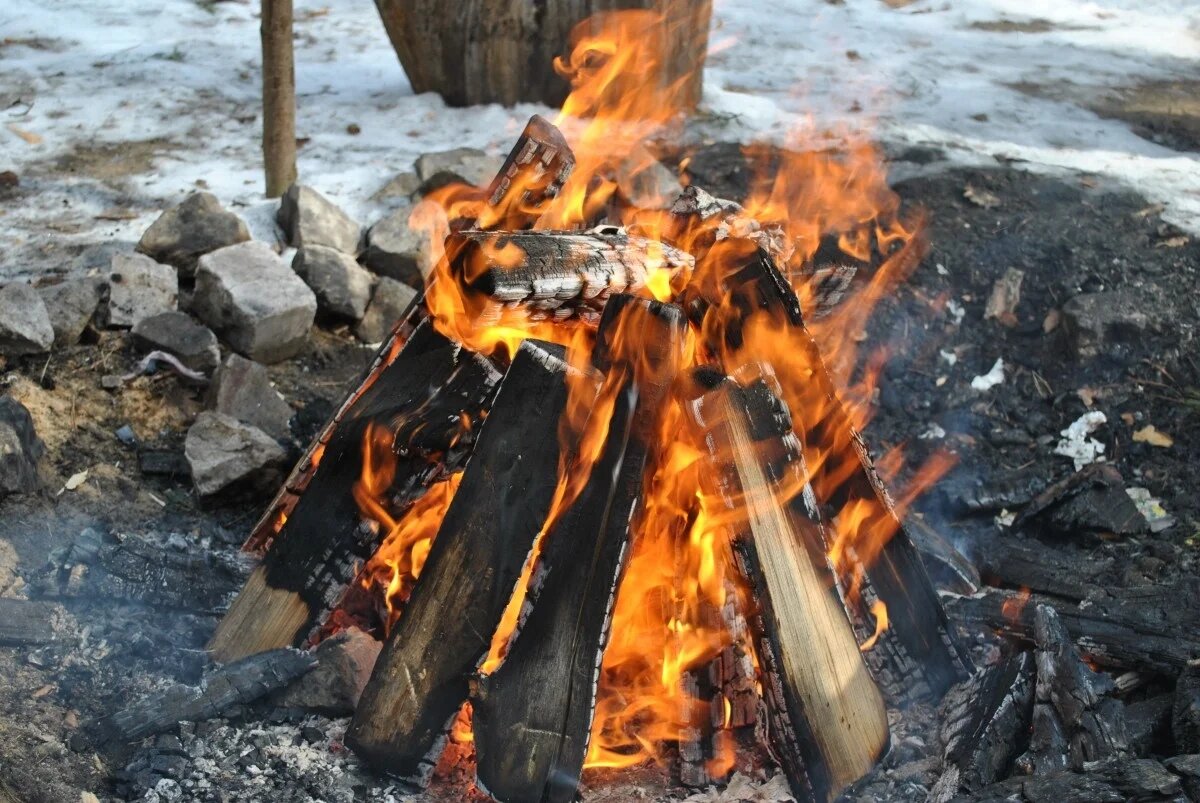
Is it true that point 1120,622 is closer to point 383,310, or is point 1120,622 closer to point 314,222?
point 383,310

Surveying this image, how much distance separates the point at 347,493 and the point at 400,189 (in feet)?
9.58

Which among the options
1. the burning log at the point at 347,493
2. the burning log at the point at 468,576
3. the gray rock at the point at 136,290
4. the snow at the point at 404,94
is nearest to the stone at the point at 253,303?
the gray rock at the point at 136,290

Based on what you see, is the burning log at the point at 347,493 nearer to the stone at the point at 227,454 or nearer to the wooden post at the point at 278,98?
the stone at the point at 227,454

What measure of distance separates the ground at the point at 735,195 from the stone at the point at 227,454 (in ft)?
A: 0.37

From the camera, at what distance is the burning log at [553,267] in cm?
286

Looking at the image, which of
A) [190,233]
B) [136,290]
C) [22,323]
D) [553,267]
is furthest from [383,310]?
[553,267]

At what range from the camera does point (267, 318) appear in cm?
441

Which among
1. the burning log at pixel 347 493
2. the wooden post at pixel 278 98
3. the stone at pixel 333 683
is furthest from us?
the wooden post at pixel 278 98

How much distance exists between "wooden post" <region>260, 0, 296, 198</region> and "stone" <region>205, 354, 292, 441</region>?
63.0 inches

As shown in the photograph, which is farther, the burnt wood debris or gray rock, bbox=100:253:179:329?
gray rock, bbox=100:253:179:329

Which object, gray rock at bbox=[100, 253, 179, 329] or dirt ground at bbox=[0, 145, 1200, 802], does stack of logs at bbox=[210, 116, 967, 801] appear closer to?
dirt ground at bbox=[0, 145, 1200, 802]

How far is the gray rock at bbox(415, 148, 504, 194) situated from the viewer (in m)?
5.59

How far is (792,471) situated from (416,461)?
101 cm

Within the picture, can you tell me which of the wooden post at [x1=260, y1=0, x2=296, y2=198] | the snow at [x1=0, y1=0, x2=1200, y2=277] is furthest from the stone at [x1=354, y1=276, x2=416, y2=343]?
the wooden post at [x1=260, y1=0, x2=296, y2=198]
